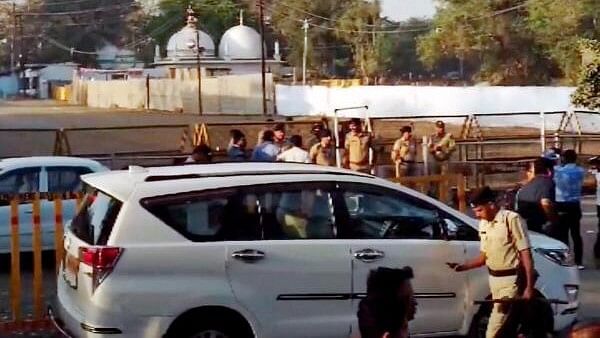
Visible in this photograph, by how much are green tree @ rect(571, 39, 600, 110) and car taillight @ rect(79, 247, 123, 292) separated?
17.9 meters

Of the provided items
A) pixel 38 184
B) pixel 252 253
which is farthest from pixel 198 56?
pixel 252 253

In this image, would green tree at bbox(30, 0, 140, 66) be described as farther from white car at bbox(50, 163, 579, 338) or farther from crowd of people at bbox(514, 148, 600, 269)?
white car at bbox(50, 163, 579, 338)

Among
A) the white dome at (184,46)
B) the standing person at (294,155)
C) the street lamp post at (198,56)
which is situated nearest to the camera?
the standing person at (294,155)

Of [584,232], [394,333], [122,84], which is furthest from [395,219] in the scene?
[122,84]

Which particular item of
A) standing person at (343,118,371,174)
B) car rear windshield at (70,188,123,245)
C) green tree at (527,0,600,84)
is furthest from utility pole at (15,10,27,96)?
car rear windshield at (70,188,123,245)

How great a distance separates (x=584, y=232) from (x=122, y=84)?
69.6m

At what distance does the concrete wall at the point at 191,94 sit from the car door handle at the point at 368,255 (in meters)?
58.7

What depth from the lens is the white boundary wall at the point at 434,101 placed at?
49.9 meters

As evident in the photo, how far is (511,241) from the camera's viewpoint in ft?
26.5

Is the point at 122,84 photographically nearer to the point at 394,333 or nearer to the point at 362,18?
the point at 362,18

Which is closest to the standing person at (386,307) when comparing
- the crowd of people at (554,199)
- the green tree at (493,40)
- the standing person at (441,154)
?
the crowd of people at (554,199)

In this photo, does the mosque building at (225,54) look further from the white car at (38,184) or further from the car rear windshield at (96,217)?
the car rear windshield at (96,217)

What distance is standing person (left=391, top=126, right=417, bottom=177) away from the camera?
19047 millimetres

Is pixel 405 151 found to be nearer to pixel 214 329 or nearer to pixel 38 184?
pixel 38 184
